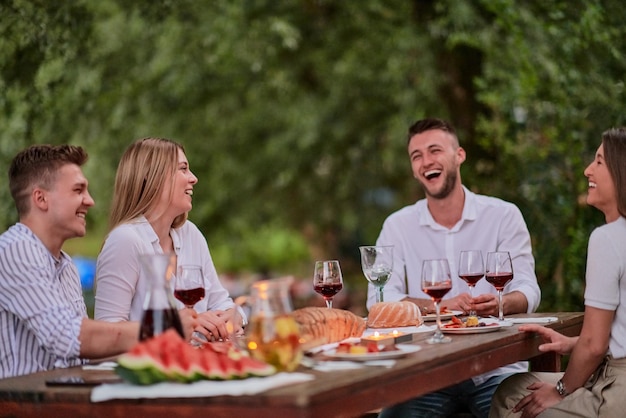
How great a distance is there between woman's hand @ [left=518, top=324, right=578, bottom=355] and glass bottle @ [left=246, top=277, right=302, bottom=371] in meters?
1.34

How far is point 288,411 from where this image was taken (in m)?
A: 2.68

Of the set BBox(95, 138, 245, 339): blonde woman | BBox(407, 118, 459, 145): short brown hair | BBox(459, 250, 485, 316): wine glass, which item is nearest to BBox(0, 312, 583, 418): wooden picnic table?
BBox(459, 250, 485, 316): wine glass

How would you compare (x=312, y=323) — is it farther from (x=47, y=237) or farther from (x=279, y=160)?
(x=279, y=160)

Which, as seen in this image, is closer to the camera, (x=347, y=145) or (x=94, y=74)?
(x=94, y=74)

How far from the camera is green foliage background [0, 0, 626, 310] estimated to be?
7.42 m

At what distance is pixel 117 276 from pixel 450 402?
166 centimetres

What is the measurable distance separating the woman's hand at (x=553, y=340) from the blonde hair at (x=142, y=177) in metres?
1.65

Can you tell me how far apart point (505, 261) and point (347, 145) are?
7.28m

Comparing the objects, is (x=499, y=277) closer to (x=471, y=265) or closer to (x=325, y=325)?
(x=471, y=265)

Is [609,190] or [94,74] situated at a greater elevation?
[94,74]

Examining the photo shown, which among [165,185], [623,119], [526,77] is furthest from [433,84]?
[165,185]

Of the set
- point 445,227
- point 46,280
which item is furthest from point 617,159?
point 46,280

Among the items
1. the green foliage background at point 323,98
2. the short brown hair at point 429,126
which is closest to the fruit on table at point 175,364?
the short brown hair at point 429,126

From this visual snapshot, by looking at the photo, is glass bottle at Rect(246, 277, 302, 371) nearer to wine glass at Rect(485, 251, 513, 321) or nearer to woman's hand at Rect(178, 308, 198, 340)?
woman's hand at Rect(178, 308, 198, 340)
